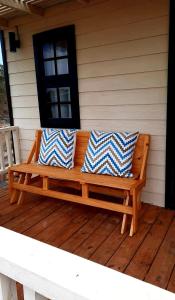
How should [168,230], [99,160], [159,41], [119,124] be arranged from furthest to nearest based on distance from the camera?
[119,124] → [99,160] → [159,41] → [168,230]

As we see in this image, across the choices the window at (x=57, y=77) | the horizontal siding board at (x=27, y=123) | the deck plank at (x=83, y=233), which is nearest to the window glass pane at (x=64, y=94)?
the window at (x=57, y=77)

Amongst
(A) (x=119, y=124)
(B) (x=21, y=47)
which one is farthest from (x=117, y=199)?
(B) (x=21, y=47)

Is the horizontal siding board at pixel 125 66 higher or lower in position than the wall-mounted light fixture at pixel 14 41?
lower

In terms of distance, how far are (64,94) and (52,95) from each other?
0.72 ft

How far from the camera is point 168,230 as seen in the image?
2.36 m

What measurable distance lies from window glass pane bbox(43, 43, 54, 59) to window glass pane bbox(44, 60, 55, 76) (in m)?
0.08

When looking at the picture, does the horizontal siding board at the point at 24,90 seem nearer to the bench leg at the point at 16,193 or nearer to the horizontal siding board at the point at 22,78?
the horizontal siding board at the point at 22,78

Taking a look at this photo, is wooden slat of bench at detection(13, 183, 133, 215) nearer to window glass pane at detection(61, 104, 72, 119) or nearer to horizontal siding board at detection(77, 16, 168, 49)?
window glass pane at detection(61, 104, 72, 119)

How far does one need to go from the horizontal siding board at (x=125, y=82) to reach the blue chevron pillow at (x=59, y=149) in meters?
0.59

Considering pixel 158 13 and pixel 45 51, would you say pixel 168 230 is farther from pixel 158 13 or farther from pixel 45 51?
pixel 45 51

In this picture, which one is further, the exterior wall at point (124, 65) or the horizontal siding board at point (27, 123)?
the horizontal siding board at point (27, 123)

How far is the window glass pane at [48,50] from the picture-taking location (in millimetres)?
3297

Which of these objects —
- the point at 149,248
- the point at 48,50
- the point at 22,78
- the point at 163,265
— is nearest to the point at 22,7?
the point at 48,50

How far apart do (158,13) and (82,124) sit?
4.88ft
